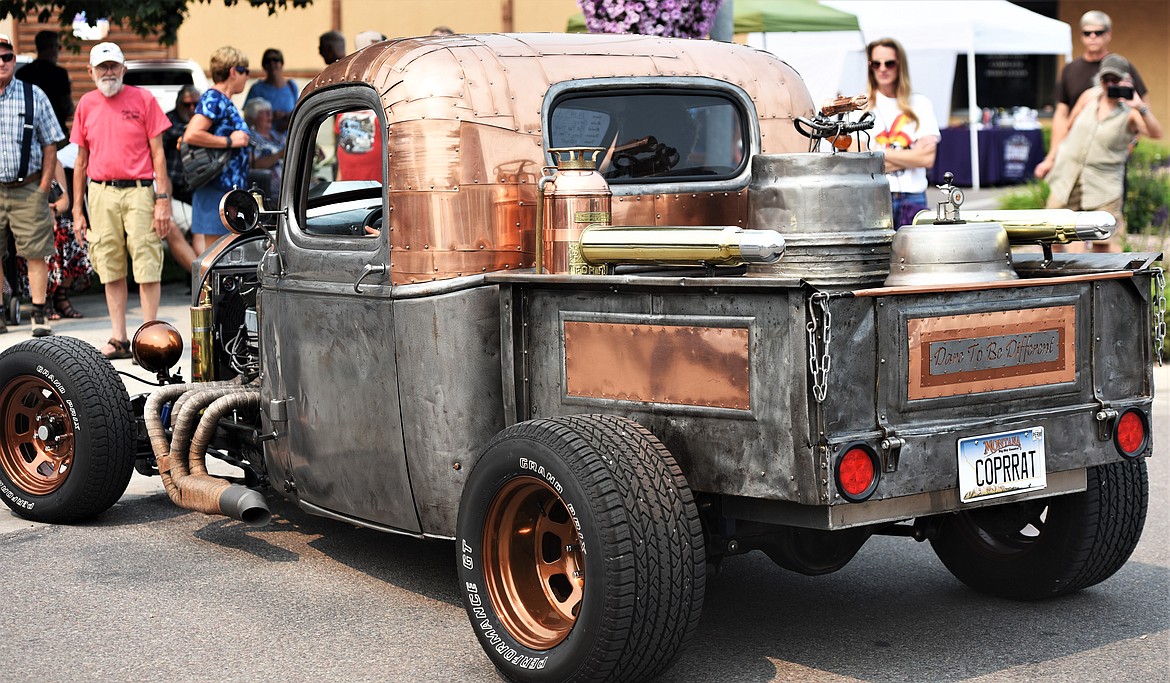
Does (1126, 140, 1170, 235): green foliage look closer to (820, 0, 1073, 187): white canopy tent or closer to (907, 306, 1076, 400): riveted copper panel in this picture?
(820, 0, 1073, 187): white canopy tent

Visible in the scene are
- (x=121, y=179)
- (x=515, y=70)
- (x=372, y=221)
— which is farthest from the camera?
(x=121, y=179)

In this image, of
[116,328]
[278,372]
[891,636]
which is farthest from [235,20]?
[891,636]

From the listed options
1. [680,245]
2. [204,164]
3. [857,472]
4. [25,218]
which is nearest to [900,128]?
[680,245]

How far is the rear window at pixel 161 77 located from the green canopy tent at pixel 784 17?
4.01m

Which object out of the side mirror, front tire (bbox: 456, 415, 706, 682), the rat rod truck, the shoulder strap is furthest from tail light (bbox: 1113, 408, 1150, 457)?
the shoulder strap

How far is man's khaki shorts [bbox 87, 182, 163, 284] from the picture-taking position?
961 cm

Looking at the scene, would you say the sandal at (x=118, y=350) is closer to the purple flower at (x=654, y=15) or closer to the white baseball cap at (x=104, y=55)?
the white baseball cap at (x=104, y=55)

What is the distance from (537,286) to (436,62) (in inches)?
35.4

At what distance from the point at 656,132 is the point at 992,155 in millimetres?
18868

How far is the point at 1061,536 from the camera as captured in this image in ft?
15.7

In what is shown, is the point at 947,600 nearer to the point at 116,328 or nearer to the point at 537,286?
the point at 537,286

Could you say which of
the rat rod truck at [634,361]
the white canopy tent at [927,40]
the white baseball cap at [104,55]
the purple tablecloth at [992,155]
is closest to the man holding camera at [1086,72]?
the rat rod truck at [634,361]

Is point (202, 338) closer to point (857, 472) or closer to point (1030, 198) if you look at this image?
point (857, 472)

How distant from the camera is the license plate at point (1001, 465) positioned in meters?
4.06
